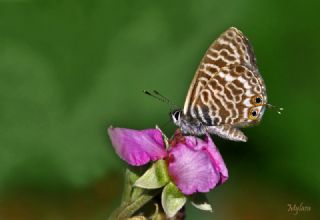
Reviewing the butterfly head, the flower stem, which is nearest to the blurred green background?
the butterfly head

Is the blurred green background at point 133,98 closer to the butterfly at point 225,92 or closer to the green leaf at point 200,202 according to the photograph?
the butterfly at point 225,92

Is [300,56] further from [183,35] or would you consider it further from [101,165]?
[101,165]

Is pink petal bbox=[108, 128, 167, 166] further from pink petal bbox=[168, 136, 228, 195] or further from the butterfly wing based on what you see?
the butterfly wing

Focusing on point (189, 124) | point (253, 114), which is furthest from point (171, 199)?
point (253, 114)

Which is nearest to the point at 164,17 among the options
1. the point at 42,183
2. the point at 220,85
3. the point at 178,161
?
the point at 42,183

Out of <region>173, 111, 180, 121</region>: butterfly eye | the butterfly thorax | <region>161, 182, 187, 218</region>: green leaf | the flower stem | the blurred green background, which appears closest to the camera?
the flower stem

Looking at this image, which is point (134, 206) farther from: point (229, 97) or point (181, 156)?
point (229, 97)
